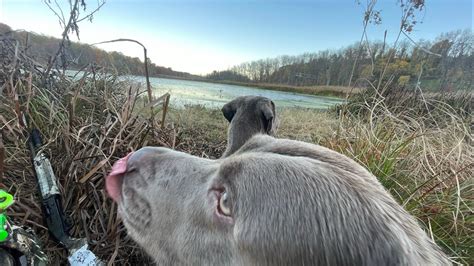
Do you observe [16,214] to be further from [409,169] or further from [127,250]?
[409,169]

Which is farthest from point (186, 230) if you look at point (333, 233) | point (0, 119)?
point (0, 119)

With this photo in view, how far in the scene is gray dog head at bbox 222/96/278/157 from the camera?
8.64ft

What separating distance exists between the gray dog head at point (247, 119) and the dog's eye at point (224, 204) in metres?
0.83

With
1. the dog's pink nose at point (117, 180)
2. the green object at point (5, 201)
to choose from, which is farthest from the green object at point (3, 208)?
the dog's pink nose at point (117, 180)

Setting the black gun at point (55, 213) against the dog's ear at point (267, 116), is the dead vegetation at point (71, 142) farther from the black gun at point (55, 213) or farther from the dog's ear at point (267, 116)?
the dog's ear at point (267, 116)

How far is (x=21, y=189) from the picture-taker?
2867mm

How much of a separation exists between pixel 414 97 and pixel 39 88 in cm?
720

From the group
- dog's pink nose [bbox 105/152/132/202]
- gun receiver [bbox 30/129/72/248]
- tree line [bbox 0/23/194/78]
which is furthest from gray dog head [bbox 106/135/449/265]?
tree line [bbox 0/23/194/78]

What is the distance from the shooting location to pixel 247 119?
2738 mm

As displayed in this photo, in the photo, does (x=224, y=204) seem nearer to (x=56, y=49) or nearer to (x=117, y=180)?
(x=117, y=180)

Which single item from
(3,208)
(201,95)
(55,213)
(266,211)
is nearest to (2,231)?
(3,208)

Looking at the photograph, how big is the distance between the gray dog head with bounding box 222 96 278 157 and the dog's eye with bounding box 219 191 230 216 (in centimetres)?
83

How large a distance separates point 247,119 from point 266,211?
1.25 meters

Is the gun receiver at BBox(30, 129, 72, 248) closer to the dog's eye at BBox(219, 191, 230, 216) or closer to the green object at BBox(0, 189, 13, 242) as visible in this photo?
the green object at BBox(0, 189, 13, 242)
